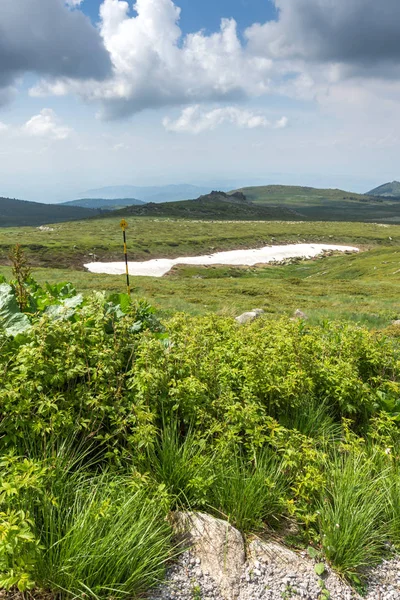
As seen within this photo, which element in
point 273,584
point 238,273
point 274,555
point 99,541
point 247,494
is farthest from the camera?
point 238,273

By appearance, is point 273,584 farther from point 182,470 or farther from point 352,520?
point 182,470

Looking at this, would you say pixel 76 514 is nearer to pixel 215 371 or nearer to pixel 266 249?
pixel 215 371

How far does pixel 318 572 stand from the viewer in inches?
171

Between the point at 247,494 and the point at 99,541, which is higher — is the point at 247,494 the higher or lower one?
the lower one

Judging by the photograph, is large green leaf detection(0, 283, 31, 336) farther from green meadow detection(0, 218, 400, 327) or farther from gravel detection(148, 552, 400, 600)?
green meadow detection(0, 218, 400, 327)

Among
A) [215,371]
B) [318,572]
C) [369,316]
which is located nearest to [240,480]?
[318,572]

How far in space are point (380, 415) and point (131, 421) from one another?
447cm

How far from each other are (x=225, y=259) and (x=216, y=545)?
367 feet

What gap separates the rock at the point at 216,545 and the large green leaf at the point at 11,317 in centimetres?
318

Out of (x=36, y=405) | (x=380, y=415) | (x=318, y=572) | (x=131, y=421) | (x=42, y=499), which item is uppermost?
(x=36, y=405)

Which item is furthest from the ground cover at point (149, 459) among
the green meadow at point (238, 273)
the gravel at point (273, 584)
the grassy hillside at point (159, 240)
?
the grassy hillside at point (159, 240)

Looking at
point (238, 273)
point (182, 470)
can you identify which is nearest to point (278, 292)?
point (182, 470)

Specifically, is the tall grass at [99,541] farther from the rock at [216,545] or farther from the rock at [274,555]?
the rock at [274,555]

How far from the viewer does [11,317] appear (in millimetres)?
5738
